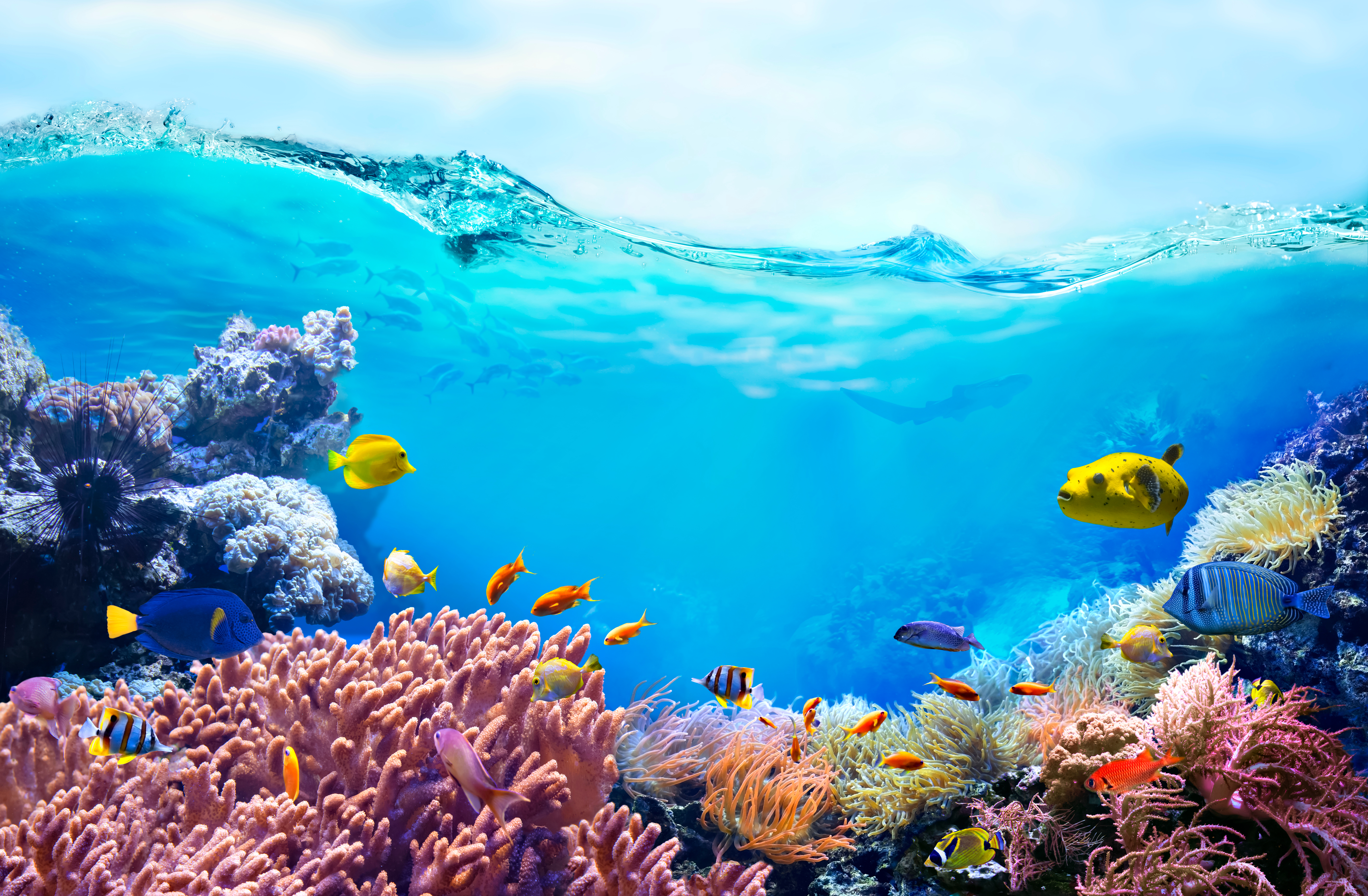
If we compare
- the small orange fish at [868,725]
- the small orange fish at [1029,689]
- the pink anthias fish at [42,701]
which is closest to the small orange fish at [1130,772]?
the small orange fish at [1029,689]

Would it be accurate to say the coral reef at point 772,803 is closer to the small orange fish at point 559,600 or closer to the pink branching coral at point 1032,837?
the pink branching coral at point 1032,837

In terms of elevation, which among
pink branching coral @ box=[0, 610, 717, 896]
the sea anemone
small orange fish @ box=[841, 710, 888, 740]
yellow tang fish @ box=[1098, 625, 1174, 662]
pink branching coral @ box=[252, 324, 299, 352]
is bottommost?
pink branching coral @ box=[0, 610, 717, 896]

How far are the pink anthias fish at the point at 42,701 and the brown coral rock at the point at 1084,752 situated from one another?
497 cm

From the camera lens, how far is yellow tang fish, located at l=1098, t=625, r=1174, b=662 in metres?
3.71

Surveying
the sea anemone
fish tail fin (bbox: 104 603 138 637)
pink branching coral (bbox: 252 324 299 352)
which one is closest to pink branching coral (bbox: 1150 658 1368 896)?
the sea anemone

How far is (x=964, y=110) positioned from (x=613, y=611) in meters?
12.7

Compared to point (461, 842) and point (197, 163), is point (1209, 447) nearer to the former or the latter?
point (461, 842)

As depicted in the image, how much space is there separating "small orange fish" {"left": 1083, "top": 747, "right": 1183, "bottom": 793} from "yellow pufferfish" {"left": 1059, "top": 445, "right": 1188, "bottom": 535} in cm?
100

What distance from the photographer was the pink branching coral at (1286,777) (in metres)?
2.32

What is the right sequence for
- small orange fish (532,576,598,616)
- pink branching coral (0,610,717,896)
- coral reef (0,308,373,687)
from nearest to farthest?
pink branching coral (0,610,717,896) → small orange fish (532,576,598,616) → coral reef (0,308,373,687)

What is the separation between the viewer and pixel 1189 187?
7.74 m

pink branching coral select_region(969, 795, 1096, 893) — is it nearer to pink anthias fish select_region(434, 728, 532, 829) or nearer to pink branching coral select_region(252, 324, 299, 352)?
pink anthias fish select_region(434, 728, 532, 829)

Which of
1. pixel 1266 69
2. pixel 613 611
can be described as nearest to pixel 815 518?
pixel 613 611

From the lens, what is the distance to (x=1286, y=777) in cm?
254
